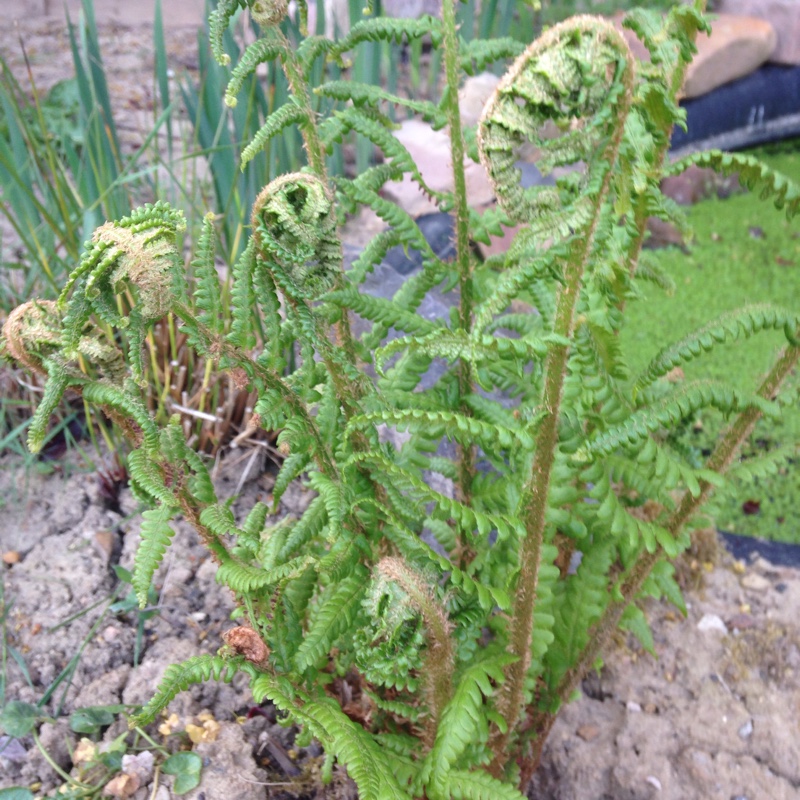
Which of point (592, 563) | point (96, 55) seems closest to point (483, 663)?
point (592, 563)

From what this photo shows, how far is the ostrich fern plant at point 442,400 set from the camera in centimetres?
92

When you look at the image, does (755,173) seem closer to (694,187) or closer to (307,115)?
(307,115)

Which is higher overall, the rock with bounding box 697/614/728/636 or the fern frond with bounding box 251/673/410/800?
the fern frond with bounding box 251/673/410/800

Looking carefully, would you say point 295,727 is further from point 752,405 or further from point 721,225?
point 721,225

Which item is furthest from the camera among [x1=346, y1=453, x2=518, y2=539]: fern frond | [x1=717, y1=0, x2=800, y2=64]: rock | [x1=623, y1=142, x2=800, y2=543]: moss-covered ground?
[x1=717, y1=0, x2=800, y2=64]: rock

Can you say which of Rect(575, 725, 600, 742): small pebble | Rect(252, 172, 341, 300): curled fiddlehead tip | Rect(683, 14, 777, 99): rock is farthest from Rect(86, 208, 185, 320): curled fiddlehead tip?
Rect(683, 14, 777, 99): rock

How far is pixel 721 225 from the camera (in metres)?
3.59

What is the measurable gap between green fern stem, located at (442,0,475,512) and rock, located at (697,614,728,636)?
2.47 feet

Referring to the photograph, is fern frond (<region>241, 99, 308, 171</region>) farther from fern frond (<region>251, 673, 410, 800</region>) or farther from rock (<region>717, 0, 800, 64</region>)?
rock (<region>717, 0, 800, 64</region>)

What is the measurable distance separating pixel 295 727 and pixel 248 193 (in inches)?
54.4

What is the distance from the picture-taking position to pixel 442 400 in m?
1.42

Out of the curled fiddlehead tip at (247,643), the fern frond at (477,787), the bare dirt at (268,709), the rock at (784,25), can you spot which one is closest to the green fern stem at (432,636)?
the fern frond at (477,787)

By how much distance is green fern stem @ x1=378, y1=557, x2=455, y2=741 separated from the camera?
3.40 ft

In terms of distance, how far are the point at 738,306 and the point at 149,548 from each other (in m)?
2.10
